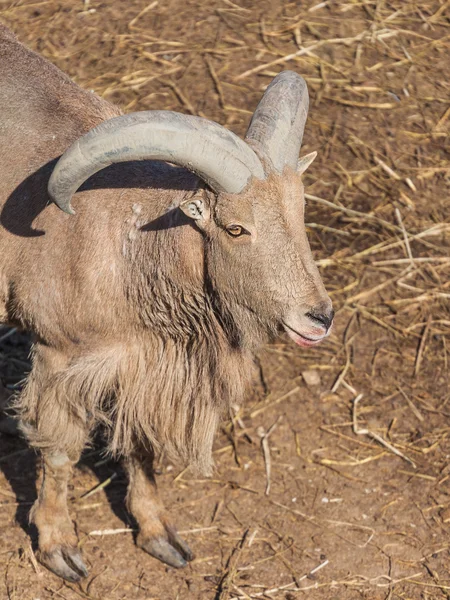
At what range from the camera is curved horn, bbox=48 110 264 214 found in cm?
392

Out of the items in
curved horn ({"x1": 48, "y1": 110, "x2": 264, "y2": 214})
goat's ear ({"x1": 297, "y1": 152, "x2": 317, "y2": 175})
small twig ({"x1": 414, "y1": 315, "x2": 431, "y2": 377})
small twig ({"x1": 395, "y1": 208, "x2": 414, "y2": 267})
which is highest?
curved horn ({"x1": 48, "y1": 110, "x2": 264, "y2": 214})

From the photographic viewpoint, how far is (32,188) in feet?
15.8

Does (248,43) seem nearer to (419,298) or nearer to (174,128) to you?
(419,298)

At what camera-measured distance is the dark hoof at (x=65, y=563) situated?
214 inches

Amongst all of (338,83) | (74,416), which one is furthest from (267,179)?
(338,83)

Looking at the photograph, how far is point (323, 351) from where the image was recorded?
701cm

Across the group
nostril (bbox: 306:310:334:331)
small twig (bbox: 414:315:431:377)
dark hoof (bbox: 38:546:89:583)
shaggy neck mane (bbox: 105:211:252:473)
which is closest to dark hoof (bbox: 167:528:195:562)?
dark hoof (bbox: 38:546:89:583)

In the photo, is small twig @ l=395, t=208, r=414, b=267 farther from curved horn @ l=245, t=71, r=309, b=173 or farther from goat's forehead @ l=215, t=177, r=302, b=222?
goat's forehead @ l=215, t=177, r=302, b=222

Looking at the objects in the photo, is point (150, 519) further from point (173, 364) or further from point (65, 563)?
point (173, 364)

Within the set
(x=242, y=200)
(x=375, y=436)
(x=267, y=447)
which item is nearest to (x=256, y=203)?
(x=242, y=200)

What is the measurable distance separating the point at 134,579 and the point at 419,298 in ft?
10.7

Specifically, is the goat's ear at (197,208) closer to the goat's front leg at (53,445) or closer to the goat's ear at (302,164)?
the goat's ear at (302,164)

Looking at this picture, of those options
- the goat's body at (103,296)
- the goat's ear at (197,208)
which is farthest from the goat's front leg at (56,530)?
the goat's ear at (197,208)

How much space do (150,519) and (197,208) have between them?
238 centimetres
